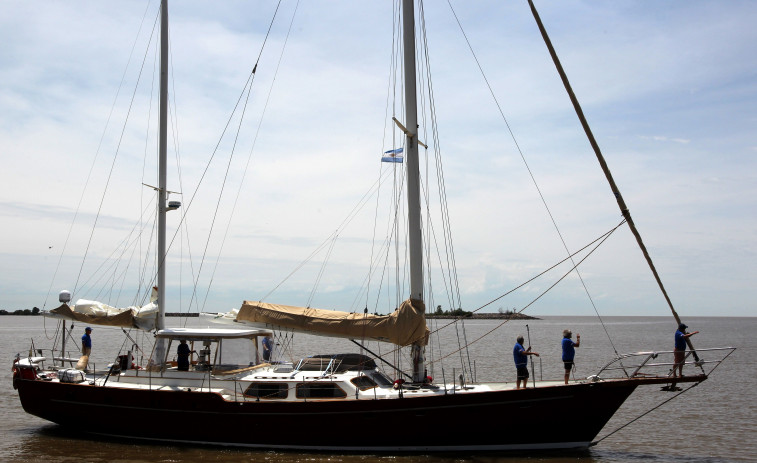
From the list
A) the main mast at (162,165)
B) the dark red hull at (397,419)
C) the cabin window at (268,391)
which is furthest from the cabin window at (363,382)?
the main mast at (162,165)

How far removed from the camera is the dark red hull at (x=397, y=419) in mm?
15180

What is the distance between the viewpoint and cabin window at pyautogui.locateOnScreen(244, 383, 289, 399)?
16719mm

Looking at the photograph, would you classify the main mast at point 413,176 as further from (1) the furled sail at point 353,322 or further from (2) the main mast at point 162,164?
(2) the main mast at point 162,164

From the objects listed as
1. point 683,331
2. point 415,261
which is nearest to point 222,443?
point 415,261

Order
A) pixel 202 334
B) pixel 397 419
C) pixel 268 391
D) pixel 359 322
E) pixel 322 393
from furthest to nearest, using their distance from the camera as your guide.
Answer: pixel 202 334
pixel 359 322
pixel 268 391
pixel 322 393
pixel 397 419

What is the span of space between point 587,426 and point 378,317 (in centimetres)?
579

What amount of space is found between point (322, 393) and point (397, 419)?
2.14 metres

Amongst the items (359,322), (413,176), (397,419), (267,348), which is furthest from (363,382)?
(413,176)

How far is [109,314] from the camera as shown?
20359 mm

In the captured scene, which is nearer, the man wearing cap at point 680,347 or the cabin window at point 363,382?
the man wearing cap at point 680,347

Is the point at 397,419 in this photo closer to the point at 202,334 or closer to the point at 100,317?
the point at 202,334

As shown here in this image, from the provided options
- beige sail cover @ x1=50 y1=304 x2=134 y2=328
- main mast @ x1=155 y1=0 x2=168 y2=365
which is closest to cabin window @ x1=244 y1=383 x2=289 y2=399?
main mast @ x1=155 y1=0 x2=168 y2=365

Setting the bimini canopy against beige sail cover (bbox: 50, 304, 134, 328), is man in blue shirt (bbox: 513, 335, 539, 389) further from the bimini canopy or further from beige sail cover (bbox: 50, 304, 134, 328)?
beige sail cover (bbox: 50, 304, 134, 328)

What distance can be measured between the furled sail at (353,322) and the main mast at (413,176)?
1.44 feet
